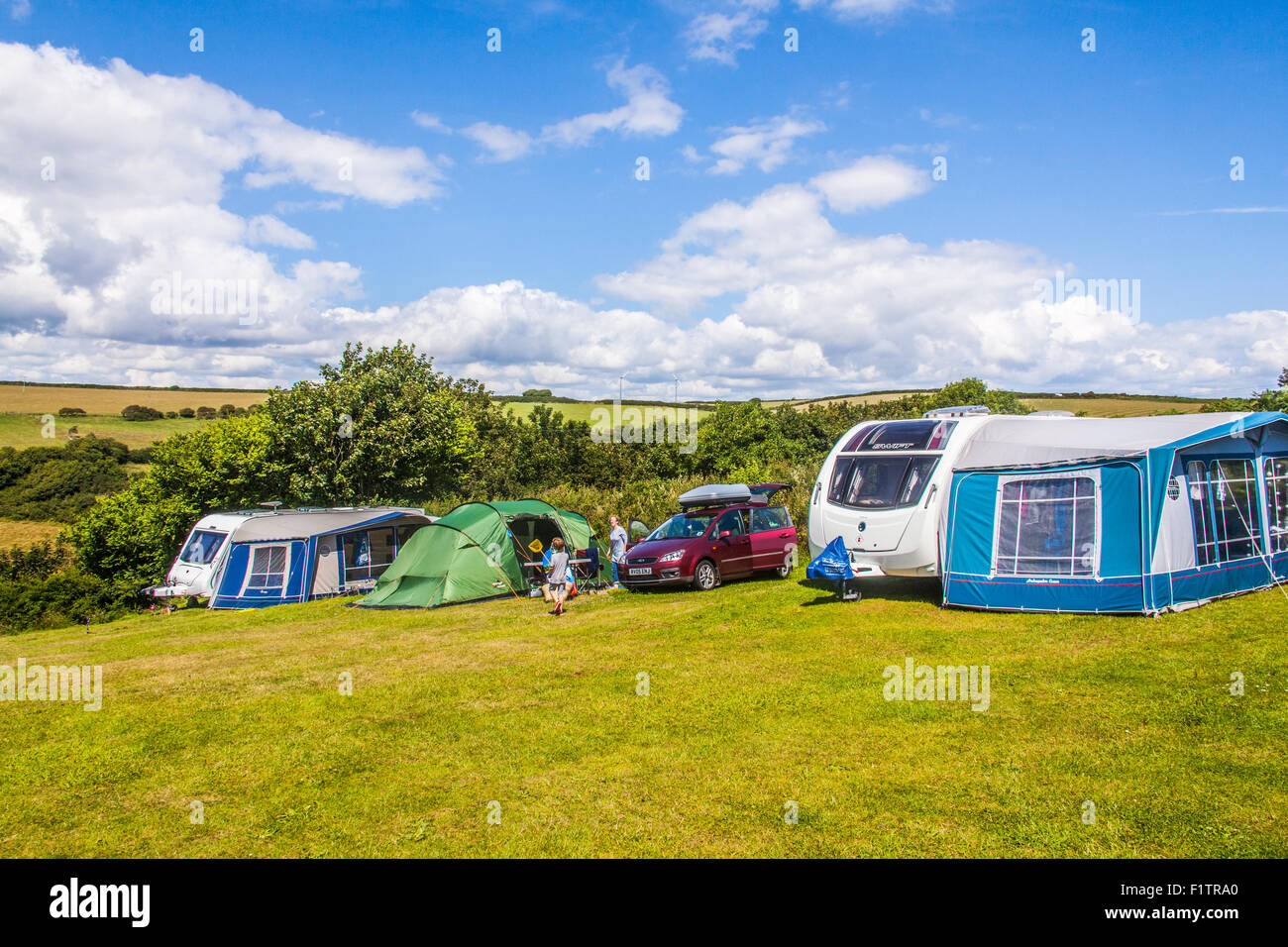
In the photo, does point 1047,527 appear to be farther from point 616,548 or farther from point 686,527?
point 616,548

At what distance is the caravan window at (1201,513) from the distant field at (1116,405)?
47285 millimetres

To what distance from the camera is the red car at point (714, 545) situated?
16.6 meters

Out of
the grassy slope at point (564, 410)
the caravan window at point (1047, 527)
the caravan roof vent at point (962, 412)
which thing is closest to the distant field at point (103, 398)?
the grassy slope at point (564, 410)

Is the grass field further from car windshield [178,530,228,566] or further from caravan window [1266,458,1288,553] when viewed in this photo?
car windshield [178,530,228,566]

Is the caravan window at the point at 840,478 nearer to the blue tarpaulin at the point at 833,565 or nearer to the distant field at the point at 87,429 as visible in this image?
the blue tarpaulin at the point at 833,565

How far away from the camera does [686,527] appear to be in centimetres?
1755

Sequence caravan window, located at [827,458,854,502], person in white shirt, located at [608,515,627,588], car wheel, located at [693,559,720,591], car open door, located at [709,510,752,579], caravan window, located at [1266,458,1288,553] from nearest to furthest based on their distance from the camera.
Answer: caravan window, located at [1266,458,1288,553] → caravan window, located at [827,458,854,502] → car wheel, located at [693,559,720,591] → car open door, located at [709,510,752,579] → person in white shirt, located at [608,515,627,588]

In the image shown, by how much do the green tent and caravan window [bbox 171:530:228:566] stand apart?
19.8 ft

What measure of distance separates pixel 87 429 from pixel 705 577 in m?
64.3

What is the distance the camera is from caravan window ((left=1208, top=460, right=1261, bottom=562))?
1194 cm

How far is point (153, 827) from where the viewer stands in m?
5.92

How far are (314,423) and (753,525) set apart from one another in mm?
21904

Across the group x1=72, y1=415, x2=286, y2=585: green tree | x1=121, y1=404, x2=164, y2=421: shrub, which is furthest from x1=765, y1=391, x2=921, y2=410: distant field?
x1=121, y1=404, x2=164, y2=421: shrub
